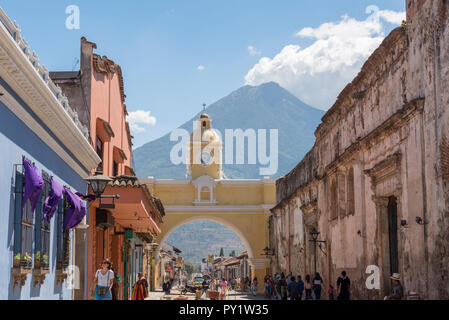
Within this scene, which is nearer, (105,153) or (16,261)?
(16,261)

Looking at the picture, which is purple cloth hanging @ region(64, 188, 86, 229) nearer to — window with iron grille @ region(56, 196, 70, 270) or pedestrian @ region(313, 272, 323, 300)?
window with iron grille @ region(56, 196, 70, 270)

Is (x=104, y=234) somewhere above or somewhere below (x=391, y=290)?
above

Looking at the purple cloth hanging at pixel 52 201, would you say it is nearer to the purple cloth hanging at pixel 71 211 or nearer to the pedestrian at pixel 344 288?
the purple cloth hanging at pixel 71 211

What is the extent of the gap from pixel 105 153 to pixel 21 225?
9748 mm

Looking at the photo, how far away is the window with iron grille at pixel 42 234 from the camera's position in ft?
35.3

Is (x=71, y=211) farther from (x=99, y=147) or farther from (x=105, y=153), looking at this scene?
(x=105, y=153)

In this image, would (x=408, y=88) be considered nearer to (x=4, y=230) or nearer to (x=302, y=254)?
(x=4, y=230)

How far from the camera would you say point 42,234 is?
1124 cm

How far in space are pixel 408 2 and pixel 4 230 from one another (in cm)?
879

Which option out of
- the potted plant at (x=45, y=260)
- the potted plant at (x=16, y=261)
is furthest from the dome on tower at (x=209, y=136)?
the potted plant at (x=16, y=261)

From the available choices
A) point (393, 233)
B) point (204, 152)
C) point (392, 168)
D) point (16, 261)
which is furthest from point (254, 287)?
point (16, 261)
